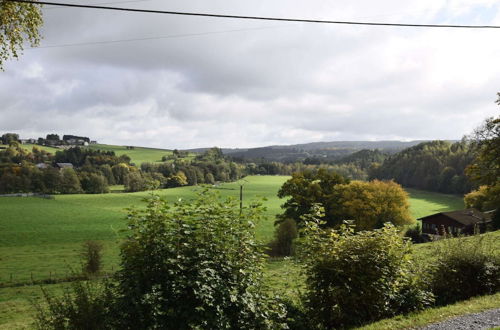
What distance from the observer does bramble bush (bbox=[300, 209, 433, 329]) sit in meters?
8.47

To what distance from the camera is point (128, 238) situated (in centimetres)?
673

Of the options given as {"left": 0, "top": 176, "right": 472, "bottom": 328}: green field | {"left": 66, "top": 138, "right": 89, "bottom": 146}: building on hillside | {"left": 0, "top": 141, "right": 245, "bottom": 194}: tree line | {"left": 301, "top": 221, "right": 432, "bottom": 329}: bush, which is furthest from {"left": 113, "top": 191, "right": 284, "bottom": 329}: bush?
{"left": 66, "top": 138, "right": 89, "bottom": 146}: building on hillside

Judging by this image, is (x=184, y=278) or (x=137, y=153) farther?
(x=137, y=153)

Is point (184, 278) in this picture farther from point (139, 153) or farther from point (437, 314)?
point (139, 153)

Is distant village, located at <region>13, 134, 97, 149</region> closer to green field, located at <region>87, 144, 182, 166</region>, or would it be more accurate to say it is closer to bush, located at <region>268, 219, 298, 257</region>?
green field, located at <region>87, 144, 182, 166</region>

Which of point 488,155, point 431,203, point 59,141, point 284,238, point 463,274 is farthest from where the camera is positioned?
point 59,141

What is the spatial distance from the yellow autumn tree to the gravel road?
34.6 metres

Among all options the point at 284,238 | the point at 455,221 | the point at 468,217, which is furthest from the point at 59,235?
the point at 468,217

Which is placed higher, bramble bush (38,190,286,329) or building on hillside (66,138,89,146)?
building on hillside (66,138,89,146)

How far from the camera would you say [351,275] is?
847 centimetres

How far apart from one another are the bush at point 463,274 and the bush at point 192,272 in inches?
226

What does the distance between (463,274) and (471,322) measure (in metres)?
2.80

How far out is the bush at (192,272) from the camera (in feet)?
20.2

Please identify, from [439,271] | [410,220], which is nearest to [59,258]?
[439,271]
